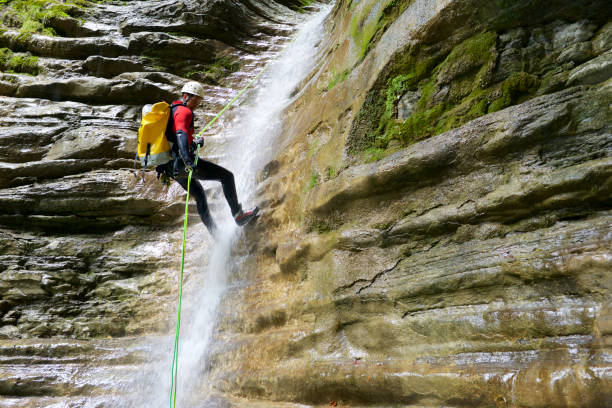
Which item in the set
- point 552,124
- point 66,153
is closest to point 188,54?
point 66,153

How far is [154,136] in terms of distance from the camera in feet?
22.9

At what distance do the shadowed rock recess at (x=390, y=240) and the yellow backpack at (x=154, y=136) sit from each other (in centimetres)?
201

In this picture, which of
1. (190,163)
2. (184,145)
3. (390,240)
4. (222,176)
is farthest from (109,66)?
(390,240)

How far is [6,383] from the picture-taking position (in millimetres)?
6656

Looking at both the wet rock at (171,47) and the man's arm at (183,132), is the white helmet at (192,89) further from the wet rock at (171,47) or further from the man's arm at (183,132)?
the wet rock at (171,47)

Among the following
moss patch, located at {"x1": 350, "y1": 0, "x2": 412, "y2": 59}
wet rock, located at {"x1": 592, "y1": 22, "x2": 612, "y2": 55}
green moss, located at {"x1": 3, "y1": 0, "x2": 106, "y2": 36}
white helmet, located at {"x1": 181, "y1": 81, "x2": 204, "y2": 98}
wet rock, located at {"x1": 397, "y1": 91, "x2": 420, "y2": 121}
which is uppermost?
green moss, located at {"x1": 3, "y1": 0, "x2": 106, "y2": 36}

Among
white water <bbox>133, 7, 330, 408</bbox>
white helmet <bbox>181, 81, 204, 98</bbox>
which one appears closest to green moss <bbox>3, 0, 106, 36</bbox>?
white water <bbox>133, 7, 330, 408</bbox>

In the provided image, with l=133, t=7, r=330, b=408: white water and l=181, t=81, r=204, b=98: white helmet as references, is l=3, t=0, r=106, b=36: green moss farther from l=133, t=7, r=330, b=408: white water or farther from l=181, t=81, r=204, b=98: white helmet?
l=181, t=81, r=204, b=98: white helmet

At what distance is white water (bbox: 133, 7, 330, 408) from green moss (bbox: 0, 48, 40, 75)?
667cm

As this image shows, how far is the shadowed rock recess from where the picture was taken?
11.4 feet

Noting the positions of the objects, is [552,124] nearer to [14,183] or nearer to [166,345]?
[166,345]

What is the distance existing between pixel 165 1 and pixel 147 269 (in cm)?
1321

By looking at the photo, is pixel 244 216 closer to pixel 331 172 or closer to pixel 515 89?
pixel 331 172

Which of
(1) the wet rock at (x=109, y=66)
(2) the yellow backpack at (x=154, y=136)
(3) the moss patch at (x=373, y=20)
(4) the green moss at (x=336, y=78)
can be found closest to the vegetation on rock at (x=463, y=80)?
(3) the moss patch at (x=373, y=20)
